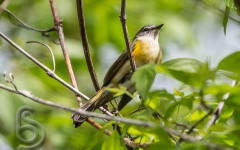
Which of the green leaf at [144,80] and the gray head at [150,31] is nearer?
the green leaf at [144,80]

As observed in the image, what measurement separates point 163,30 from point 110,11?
1096mm

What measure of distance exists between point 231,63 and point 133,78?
409 millimetres

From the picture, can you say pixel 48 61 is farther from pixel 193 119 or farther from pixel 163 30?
pixel 193 119

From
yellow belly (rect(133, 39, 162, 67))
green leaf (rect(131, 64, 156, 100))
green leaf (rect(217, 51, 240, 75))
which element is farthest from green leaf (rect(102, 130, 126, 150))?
yellow belly (rect(133, 39, 162, 67))

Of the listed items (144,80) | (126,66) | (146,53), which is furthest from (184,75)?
(146,53)

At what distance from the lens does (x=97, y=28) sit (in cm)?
539

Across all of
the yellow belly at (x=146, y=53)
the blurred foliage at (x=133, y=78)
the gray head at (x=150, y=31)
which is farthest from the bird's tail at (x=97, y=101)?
the gray head at (x=150, y=31)

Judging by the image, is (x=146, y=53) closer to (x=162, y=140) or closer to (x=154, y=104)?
(x=154, y=104)

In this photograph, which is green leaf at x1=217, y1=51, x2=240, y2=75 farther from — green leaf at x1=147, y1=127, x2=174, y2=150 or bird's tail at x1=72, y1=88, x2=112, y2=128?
bird's tail at x1=72, y1=88, x2=112, y2=128

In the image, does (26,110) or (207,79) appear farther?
(26,110)

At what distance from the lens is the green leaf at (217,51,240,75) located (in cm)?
186

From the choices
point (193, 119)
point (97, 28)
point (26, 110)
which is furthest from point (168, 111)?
point (97, 28)

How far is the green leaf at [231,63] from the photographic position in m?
1.86

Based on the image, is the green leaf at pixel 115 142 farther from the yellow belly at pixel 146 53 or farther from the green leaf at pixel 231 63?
the yellow belly at pixel 146 53
